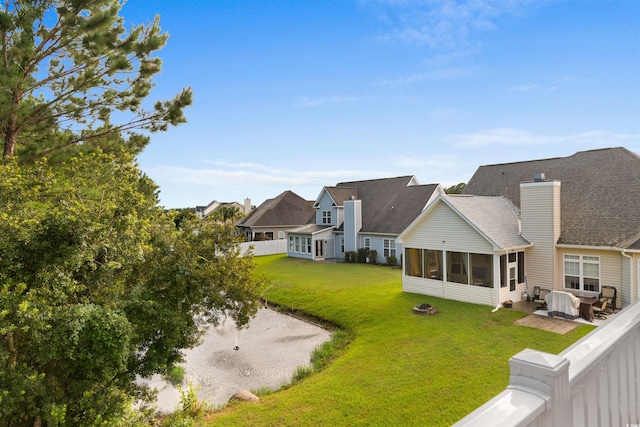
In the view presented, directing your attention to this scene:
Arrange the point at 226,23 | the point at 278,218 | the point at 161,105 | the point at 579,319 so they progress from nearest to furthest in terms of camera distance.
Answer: the point at 161,105
the point at 579,319
the point at 226,23
the point at 278,218

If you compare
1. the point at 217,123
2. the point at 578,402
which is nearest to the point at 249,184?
the point at 217,123

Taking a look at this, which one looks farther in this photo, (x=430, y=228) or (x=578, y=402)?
(x=430, y=228)

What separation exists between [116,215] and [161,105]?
4.98m

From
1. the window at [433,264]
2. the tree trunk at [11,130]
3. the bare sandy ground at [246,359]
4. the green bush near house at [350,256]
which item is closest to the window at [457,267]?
the window at [433,264]

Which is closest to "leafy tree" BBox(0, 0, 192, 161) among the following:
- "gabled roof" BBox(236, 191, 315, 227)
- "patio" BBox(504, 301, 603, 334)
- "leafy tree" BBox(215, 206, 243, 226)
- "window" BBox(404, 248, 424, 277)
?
"leafy tree" BBox(215, 206, 243, 226)

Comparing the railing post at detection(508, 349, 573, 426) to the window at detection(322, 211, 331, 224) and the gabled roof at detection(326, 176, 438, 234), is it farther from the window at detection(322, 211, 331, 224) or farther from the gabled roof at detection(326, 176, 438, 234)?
the window at detection(322, 211, 331, 224)

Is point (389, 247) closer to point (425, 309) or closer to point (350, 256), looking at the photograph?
point (350, 256)

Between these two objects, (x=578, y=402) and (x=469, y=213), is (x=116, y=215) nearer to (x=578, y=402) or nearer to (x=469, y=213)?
(x=578, y=402)

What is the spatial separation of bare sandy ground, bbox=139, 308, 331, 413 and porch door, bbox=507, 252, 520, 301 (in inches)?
324

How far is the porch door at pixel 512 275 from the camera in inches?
616

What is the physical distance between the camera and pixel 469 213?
16.1 metres

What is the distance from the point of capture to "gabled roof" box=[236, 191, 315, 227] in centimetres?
4044

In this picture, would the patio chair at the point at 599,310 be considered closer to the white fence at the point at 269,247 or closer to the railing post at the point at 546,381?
the railing post at the point at 546,381

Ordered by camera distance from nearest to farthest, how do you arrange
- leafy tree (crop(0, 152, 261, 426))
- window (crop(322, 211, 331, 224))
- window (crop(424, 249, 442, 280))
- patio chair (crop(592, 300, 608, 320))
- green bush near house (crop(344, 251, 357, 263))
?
leafy tree (crop(0, 152, 261, 426)) < patio chair (crop(592, 300, 608, 320)) < window (crop(424, 249, 442, 280)) < green bush near house (crop(344, 251, 357, 263)) < window (crop(322, 211, 331, 224))
